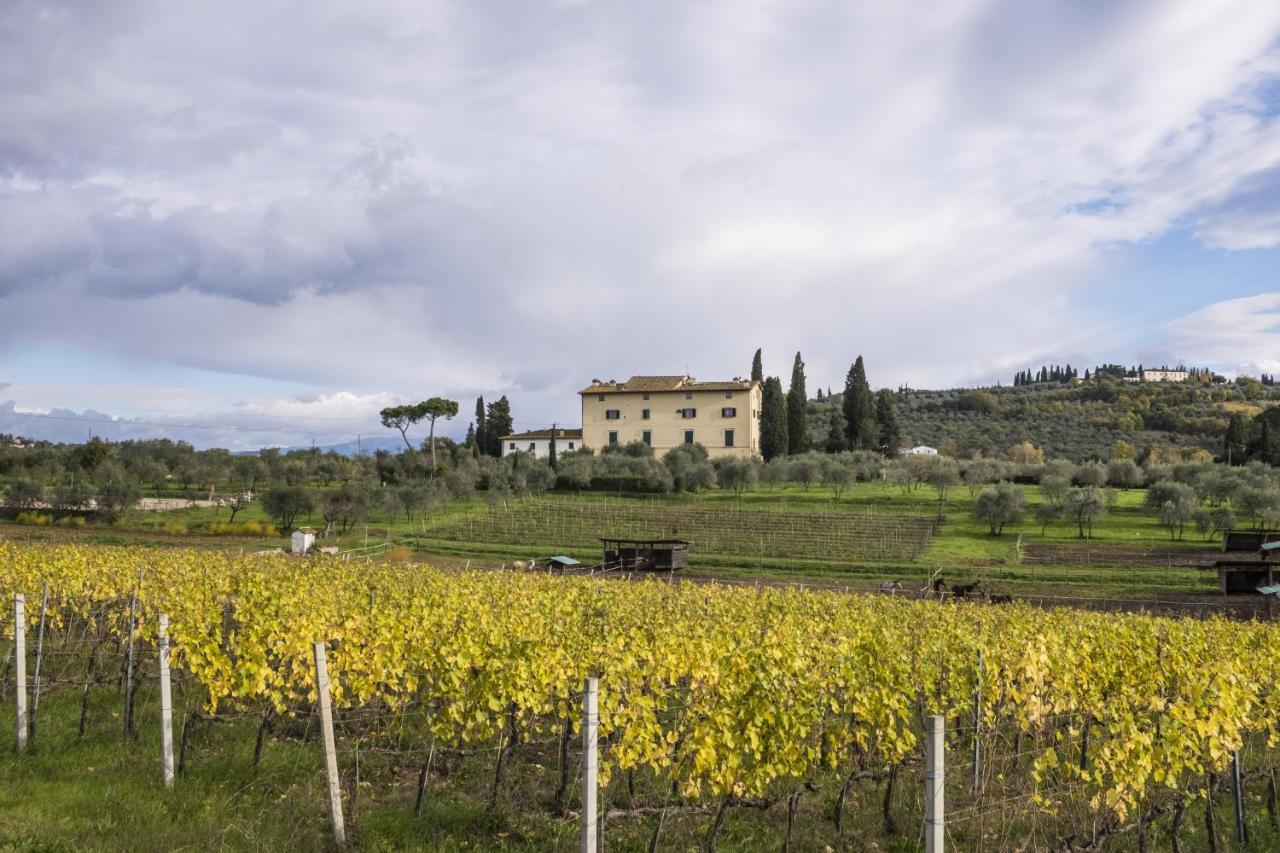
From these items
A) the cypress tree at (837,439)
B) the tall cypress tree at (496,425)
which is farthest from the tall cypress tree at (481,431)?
the cypress tree at (837,439)

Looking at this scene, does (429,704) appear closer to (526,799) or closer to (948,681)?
(526,799)

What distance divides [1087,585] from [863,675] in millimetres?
29739

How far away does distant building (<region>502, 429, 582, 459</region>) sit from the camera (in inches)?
3406

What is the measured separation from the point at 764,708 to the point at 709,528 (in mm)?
42761

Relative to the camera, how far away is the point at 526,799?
873 cm

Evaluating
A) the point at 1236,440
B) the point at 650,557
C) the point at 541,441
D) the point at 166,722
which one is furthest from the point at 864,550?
the point at 1236,440

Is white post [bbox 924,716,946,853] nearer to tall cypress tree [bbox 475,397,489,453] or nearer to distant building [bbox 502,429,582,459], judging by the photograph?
distant building [bbox 502,429,582,459]

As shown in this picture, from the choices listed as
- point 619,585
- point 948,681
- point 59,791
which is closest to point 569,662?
point 948,681

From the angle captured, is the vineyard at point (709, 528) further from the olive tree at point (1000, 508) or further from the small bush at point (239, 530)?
the small bush at point (239, 530)

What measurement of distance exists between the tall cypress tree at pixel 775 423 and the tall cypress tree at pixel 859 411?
7.42 meters

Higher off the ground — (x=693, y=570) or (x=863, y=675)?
(x=863, y=675)

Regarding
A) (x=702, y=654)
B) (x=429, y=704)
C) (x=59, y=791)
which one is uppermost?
(x=702, y=654)

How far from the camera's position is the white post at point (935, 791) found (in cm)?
561

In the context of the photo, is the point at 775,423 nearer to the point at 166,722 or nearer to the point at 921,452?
the point at 921,452
